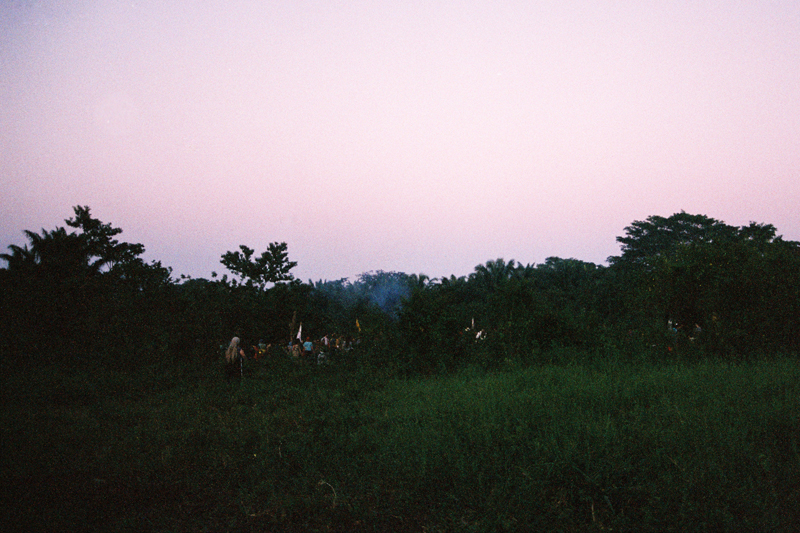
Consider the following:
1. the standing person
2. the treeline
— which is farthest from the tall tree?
the standing person

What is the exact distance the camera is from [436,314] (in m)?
12.0

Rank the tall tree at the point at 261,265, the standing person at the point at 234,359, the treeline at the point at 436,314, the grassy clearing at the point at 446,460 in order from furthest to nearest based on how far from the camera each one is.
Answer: the tall tree at the point at 261,265
the standing person at the point at 234,359
the treeline at the point at 436,314
the grassy clearing at the point at 446,460

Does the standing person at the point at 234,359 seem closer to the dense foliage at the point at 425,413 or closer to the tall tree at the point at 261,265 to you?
the dense foliage at the point at 425,413

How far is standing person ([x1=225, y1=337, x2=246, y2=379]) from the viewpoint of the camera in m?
11.1

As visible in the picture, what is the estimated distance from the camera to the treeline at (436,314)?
388 inches

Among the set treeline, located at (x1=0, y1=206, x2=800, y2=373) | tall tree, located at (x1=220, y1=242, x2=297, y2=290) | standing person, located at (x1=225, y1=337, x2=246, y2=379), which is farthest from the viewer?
tall tree, located at (x1=220, y1=242, x2=297, y2=290)

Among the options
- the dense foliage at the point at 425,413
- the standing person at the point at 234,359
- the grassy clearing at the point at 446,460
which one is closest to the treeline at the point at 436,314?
the dense foliage at the point at 425,413

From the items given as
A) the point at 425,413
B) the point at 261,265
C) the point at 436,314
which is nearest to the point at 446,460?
the point at 425,413

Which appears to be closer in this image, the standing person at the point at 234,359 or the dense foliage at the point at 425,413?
the dense foliage at the point at 425,413

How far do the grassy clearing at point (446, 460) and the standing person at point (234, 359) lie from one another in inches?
122

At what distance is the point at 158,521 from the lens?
413 cm

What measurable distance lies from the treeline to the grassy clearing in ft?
7.16

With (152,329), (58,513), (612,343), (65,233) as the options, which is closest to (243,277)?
(65,233)

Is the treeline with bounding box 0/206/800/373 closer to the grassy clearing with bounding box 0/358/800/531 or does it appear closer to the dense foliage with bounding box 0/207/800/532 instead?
the dense foliage with bounding box 0/207/800/532
